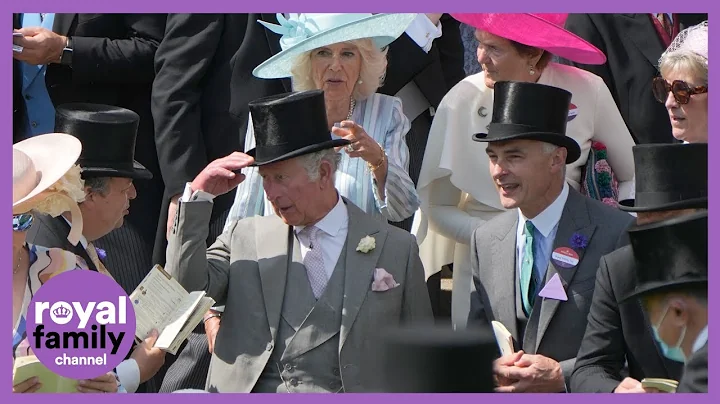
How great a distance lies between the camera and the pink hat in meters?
6.58

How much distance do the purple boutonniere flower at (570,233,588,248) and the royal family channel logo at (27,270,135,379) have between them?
1858mm

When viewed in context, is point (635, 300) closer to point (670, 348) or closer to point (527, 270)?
point (670, 348)

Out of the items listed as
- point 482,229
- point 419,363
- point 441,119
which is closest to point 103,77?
point 441,119

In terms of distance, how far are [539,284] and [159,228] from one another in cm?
209

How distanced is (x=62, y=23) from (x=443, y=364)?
136 inches

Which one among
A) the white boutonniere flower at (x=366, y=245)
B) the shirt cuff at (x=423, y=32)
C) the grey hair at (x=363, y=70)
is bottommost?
the white boutonniere flower at (x=366, y=245)

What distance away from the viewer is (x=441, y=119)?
22.2 feet

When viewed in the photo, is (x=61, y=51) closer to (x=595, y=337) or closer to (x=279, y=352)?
(x=279, y=352)

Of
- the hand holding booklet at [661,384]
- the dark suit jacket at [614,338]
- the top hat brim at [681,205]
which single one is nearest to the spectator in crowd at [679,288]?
the hand holding booklet at [661,384]

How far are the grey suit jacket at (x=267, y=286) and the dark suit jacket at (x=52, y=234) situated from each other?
1.21ft

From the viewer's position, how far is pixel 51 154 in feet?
18.7

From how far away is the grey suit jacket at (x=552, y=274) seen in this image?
19.3 feet

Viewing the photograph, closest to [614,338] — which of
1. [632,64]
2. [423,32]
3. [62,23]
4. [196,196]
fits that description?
[196,196]

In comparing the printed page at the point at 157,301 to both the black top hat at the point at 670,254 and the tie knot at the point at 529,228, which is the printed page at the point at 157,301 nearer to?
the tie knot at the point at 529,228
